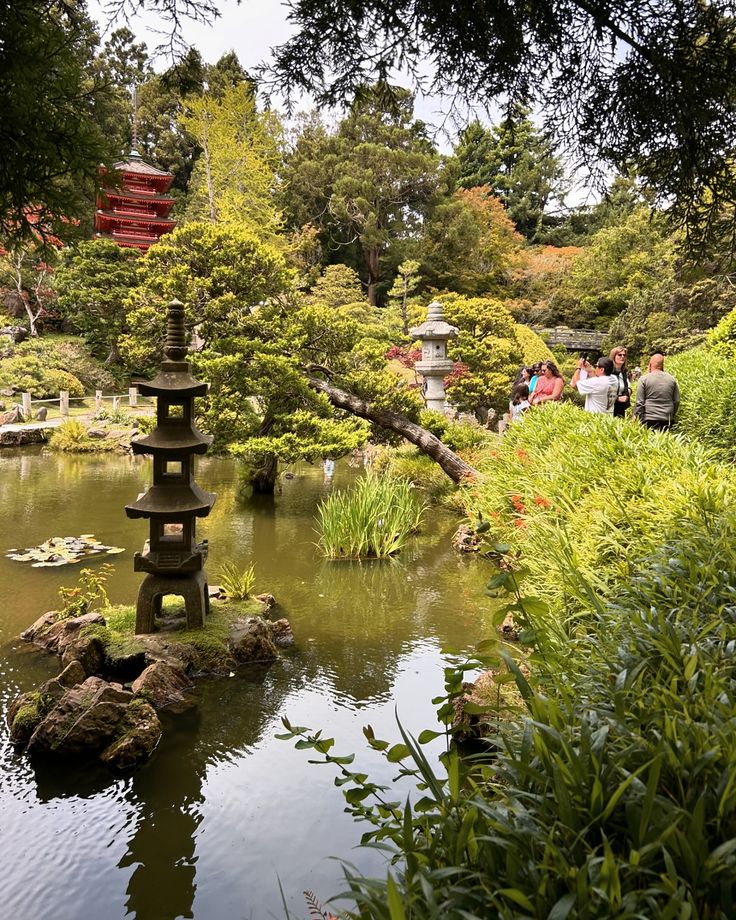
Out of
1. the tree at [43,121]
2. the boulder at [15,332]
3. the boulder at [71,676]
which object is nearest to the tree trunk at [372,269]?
the boulder at [15,332]

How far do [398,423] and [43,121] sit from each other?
711 centimetres

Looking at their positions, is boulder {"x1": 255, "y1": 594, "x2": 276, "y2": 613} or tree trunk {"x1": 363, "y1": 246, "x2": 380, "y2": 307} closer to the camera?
boulder {"x1": 255, "y1": 594, "x2": 276, "y2": 613}

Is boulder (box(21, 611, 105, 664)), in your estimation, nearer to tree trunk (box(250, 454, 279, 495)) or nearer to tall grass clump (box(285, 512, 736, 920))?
tall grass clump (box(285, 512, 736, 920))

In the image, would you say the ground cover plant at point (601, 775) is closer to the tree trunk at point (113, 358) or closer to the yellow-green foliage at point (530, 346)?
the yellow-green foliage at point (530, 346)

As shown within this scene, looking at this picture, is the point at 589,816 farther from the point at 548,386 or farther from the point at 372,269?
the point at 372,269

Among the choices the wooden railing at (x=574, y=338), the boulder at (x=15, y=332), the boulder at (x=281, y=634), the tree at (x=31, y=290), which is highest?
the tree at (x=31, y=290)

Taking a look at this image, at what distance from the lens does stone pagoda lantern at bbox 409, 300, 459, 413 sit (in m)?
11.6

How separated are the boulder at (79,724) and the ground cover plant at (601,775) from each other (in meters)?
1.19

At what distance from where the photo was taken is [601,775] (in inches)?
56.1

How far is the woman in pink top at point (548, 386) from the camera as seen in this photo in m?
7.64

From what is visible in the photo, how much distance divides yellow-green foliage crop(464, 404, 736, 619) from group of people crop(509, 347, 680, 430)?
24.0 inches

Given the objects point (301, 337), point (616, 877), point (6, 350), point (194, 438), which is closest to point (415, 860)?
point (616, 877)

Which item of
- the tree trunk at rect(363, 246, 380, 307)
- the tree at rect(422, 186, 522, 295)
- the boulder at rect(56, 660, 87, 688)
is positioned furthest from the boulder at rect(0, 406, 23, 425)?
the tree at rect(422, 186, 522, 295)

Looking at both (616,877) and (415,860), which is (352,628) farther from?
(616,877)
